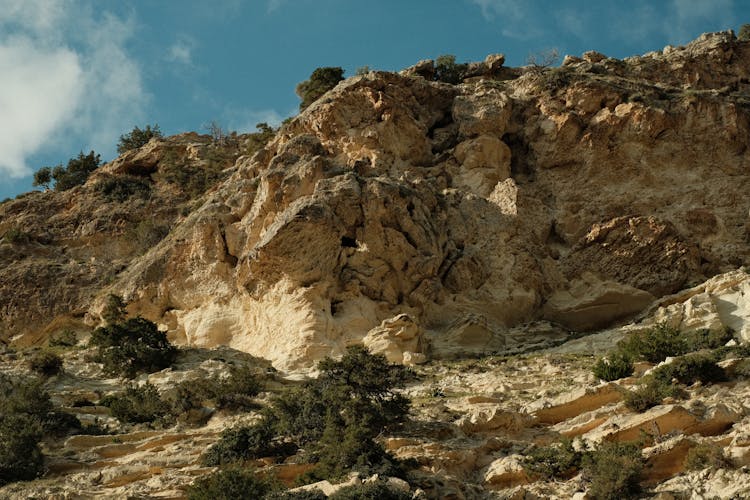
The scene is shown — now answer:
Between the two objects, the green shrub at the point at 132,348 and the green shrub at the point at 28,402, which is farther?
the green shrub at the point at 132,348

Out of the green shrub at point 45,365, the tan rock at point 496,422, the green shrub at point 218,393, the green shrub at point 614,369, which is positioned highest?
the green shrub at point 45,365

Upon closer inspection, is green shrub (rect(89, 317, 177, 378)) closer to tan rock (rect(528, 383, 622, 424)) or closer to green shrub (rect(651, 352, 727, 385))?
tan rock (rect(528, 383, 622, 424))

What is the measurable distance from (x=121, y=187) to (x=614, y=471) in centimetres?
3349

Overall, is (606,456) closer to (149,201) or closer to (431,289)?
(431,289)

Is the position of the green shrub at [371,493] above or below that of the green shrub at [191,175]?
below

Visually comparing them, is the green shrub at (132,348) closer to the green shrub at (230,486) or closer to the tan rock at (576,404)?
the green shrub at (230,486)

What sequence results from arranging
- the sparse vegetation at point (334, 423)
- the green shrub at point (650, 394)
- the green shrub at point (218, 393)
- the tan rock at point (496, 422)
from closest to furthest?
the sparse vegetation at point (334, 423) < the green shrub at point (650, 394) < the tan rock at point (496, 422) < the green shrub at point (218, 393)

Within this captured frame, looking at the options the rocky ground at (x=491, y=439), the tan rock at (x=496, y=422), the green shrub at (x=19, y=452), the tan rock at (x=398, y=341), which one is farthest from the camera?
the tan rock at (x=398, y=341)

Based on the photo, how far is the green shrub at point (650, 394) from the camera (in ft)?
64.4

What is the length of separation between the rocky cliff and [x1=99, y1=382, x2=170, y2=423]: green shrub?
585cm

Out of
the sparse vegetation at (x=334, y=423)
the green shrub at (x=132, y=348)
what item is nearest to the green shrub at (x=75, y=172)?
the green shrub at (x=132, y=348)

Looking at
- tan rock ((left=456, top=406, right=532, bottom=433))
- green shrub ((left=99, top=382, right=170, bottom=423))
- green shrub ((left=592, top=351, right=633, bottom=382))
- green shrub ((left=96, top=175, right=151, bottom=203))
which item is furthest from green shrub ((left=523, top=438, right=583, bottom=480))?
green shrub ((left=96, top=175, right=151, bottom=203))

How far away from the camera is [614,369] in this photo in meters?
22.8

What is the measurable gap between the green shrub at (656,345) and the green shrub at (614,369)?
0.55 metres
